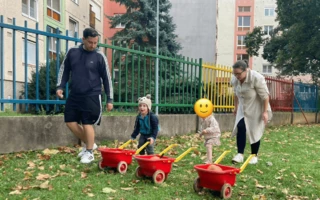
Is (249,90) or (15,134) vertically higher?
(249,90)

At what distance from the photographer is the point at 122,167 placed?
169 inches

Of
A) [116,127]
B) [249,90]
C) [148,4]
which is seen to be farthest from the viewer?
[148,4]

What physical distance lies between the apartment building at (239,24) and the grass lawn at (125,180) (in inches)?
1905

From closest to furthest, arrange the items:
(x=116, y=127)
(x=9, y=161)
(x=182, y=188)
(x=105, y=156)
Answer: (x=182, y=188)
(x=105, y=156)
(x=9, y=161)
(x=116, y=127)

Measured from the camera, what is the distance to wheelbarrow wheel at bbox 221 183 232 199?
11.3ft

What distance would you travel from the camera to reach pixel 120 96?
7.12 meters

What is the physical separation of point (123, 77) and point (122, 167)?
3541 millimetres

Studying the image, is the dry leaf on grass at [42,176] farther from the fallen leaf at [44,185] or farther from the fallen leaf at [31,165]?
the fallen leaf at [31,165]

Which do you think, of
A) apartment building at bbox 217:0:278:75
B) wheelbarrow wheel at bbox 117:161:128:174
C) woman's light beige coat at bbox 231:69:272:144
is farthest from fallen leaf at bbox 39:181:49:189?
apartment building at bbox 217:0:278:75

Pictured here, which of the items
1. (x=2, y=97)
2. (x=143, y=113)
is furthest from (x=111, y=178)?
(x=2, y=97)

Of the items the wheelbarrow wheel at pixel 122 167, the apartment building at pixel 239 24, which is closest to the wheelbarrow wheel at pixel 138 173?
the wheelbarrow wheel at pixel 122 167

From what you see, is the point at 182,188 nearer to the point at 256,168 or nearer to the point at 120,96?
the point at 256,168

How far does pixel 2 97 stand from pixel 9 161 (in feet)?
3.67

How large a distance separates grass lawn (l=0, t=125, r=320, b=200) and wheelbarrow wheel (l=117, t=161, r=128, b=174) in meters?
0.06
